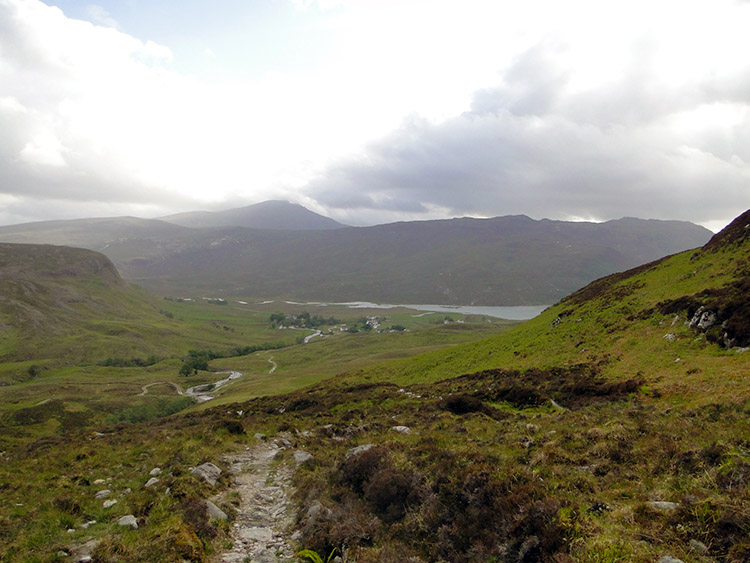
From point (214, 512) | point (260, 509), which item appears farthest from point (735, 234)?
point (214, 512)

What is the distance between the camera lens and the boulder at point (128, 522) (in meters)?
12.3

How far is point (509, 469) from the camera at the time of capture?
463 inches

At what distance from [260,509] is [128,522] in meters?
4.32

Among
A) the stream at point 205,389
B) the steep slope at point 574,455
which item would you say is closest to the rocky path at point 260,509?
the steep slope at point 574,455

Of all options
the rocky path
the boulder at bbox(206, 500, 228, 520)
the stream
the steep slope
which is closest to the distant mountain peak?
the steep slope

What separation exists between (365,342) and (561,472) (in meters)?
160

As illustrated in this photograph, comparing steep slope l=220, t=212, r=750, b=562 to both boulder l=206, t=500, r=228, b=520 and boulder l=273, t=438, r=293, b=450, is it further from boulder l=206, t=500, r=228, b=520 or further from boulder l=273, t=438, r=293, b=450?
boulder l=206, t=500, r=228, b=520

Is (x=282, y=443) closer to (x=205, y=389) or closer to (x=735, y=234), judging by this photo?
(x=735, y=234)

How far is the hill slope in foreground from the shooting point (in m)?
8.52

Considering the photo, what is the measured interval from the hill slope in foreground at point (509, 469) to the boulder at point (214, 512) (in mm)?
469

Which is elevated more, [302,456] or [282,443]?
[302,456]

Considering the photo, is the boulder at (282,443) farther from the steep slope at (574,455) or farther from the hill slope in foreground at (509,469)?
the steep slope at (574,455)

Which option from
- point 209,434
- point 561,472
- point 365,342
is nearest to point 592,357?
point 561,472

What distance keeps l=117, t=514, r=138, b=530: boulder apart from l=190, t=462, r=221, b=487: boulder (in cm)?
361
